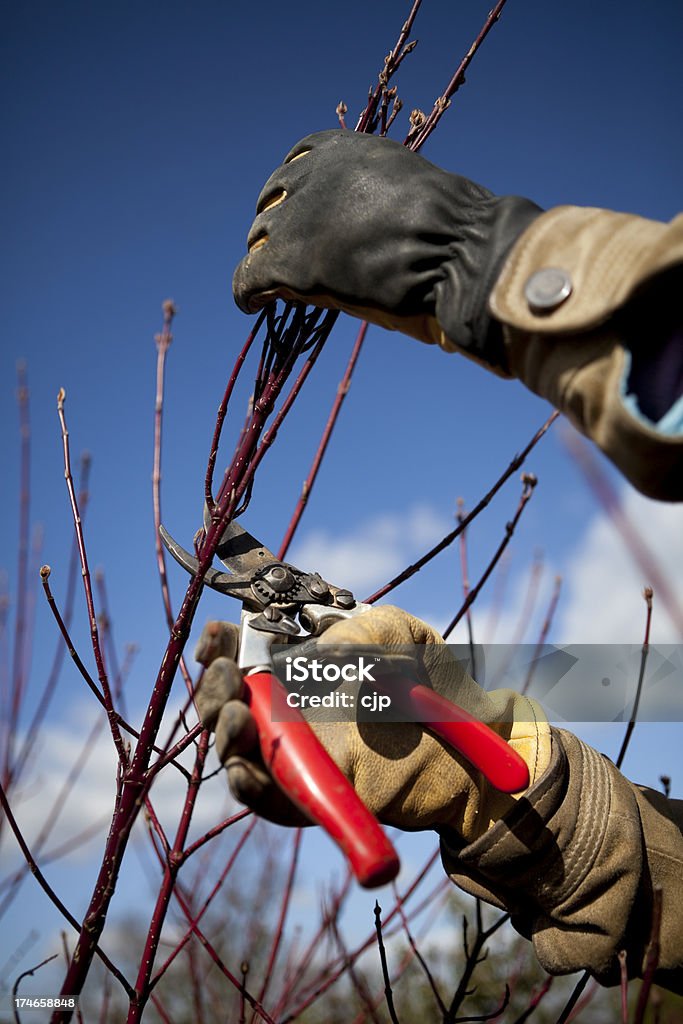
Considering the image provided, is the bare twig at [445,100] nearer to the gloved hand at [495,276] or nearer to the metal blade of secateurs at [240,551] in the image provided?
the gloved hand at [495,276]

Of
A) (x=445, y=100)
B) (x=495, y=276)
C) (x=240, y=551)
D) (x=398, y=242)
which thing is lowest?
(x=240, y=551)

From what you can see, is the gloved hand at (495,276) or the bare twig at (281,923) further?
the bare twig at (281,923)

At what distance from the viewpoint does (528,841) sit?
1435 mm

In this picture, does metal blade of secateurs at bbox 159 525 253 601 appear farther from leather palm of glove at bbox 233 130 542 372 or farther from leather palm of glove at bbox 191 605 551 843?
leather palm of glove at bbox 233 130 542 372

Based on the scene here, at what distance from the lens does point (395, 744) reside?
54.6 inches

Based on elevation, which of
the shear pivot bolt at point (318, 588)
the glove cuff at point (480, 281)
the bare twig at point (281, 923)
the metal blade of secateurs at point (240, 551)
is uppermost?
the glove cuff at point (480, 281)

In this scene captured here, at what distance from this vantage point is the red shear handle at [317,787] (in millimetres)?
961

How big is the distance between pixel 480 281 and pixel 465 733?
0.74 meters

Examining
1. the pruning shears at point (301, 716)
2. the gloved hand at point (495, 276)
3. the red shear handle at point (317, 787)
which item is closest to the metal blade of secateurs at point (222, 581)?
the pruning shears at point (301, 716)

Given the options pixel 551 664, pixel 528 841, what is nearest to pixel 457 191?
pixel 551 664

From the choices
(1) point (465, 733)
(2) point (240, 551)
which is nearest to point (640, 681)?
(1) point (465, 733)

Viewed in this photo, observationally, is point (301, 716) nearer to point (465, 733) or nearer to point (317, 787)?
point (317, 787)

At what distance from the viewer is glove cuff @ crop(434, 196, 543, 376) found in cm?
117

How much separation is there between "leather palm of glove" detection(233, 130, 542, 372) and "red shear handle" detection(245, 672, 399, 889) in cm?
62
